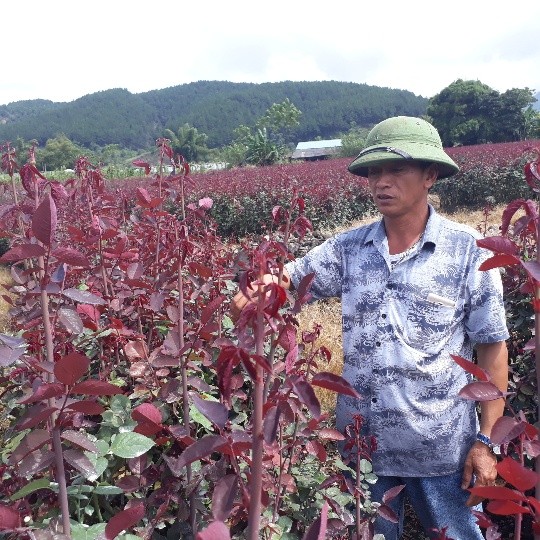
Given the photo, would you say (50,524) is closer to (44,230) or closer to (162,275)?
(44,230)

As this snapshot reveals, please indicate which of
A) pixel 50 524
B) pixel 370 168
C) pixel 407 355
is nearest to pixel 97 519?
pixel 50 524

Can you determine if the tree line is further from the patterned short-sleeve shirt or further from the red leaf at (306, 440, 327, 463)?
the red leaf at (306, 440, 327, 463)

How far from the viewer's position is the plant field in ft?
1.94

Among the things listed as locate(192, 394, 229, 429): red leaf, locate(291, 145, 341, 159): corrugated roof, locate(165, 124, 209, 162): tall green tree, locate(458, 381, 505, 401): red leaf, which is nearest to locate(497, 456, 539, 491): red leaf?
locate(458, 381, 505, 401): red leaf

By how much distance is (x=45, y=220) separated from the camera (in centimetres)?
68

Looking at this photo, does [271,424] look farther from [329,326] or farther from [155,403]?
[329,326]

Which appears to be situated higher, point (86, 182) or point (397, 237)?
point (86, 182)

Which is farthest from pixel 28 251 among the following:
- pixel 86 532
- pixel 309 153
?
pixel 309 153

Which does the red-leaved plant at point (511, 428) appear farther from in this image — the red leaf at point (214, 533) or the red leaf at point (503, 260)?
the red leaf at point (214, 533)

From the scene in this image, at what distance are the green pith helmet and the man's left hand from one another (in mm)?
844

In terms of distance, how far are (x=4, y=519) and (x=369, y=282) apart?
125 cm

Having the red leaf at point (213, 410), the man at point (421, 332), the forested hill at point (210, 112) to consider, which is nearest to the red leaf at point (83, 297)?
the red leaf at point (213, 410)

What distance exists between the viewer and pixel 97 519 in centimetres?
111

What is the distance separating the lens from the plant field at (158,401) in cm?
59
